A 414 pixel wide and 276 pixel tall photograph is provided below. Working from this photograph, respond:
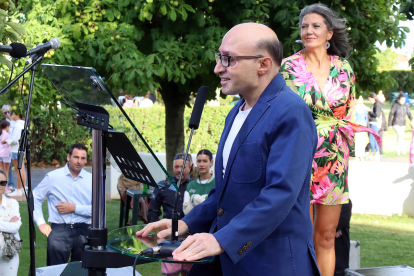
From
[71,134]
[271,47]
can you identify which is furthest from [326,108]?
[71,134]

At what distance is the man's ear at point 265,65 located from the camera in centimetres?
198

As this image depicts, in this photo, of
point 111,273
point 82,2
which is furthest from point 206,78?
point 111,273

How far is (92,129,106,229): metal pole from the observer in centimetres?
233

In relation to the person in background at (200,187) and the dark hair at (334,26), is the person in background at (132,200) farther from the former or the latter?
the dark hair at (334,26)

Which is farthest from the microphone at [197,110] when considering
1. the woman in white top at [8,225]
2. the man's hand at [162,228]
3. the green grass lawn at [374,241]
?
the green grass lawn at [374,241]

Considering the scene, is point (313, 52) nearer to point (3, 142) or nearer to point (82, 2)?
point (82, 2)

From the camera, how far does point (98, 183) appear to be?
2.34 meters

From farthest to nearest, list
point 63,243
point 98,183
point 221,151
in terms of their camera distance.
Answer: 1. point 63,243
2. point 98,183
3. point 221,151

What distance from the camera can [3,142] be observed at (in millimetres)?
11586

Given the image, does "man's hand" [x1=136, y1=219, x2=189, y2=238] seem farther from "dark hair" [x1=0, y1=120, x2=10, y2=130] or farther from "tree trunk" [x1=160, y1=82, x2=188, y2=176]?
"dark hair" [x1=0, y1=120, x2=10, y2=130]

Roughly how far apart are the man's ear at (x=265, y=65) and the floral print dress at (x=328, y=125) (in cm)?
132

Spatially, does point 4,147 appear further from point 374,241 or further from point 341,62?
point 341,62

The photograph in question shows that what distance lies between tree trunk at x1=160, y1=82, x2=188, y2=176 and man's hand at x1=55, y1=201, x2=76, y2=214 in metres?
2.87

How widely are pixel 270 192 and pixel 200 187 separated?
4093 mm
